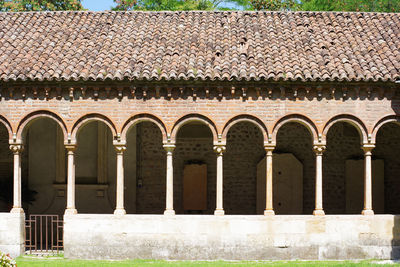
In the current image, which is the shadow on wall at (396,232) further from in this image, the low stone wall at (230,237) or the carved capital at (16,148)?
the carved capital at (16,148)

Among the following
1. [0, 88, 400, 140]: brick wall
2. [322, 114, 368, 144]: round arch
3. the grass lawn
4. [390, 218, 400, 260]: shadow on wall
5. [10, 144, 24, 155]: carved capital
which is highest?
[0, 88, 400, 140]: brick wall

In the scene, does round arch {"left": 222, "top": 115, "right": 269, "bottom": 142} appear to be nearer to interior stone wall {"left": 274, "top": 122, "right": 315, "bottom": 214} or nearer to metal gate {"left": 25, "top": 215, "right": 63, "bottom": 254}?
interior stone wall {"left": 274, "top": 122, "right": 315, "bottom": 214}

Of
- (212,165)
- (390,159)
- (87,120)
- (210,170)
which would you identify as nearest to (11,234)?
(87,120)

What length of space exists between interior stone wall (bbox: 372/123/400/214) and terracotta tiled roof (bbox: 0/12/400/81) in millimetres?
3622

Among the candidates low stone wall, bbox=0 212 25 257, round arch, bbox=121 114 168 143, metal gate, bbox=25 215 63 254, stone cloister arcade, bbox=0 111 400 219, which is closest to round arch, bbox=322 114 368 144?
stone cloister arcade, bbox=0 111 400 219

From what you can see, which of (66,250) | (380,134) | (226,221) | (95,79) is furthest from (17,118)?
(380,134)

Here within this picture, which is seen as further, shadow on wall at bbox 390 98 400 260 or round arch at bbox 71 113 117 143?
round arch at bbox 71 113 117 143

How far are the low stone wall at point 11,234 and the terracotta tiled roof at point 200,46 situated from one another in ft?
12.6

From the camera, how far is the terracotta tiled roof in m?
15.3

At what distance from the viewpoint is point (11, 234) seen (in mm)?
15469

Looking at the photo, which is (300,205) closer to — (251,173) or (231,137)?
(251,173)

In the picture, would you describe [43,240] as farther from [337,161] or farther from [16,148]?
[337,161]

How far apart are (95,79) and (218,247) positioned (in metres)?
5.60

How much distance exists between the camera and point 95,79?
49.6 feet
